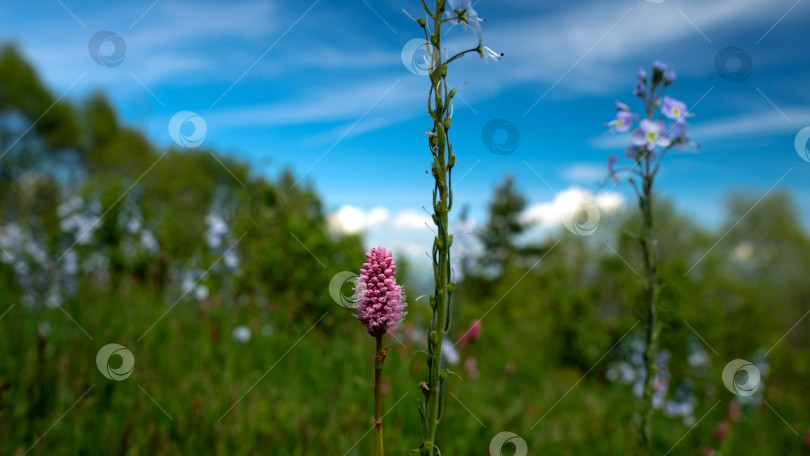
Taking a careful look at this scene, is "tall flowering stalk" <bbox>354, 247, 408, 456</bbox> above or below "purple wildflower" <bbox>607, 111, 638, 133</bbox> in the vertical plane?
below

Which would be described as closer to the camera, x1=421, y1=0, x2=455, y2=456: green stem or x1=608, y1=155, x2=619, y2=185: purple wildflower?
x1=421, y1=0, x2=455, y2=456: green stem

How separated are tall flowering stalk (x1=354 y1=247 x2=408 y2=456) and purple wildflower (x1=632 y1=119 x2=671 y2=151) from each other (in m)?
1.80

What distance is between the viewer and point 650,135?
7.98 feet

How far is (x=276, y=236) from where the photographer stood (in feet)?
26.0

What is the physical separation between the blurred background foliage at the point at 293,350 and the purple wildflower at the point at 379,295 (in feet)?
5.50

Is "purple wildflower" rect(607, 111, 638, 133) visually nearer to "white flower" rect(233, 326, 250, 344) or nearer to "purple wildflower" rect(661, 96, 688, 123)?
"purple wildflower" rect(661, 96, 688, 123)

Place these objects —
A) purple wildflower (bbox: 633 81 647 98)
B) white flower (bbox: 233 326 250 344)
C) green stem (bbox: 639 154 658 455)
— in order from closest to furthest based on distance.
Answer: green stem (bbox: 639 154 658 455)
purple wildflower (bbox: 633 81 647 98)
white flower (bbox: 233 326 250 344)

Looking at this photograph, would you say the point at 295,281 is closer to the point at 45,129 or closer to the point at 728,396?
the point at 728,396

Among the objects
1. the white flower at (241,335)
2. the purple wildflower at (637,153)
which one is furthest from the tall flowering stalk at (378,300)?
the white flower at (241,335)

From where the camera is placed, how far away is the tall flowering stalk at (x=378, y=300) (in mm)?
1031

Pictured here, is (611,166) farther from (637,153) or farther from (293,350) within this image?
(293,350)

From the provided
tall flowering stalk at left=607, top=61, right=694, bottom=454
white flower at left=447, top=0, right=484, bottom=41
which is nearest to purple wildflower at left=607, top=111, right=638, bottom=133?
tall flowering stalk at left=607, top=61, right=694, bottom=454

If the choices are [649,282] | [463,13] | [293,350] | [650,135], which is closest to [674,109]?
[650,135]

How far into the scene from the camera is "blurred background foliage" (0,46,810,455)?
3.46 m
